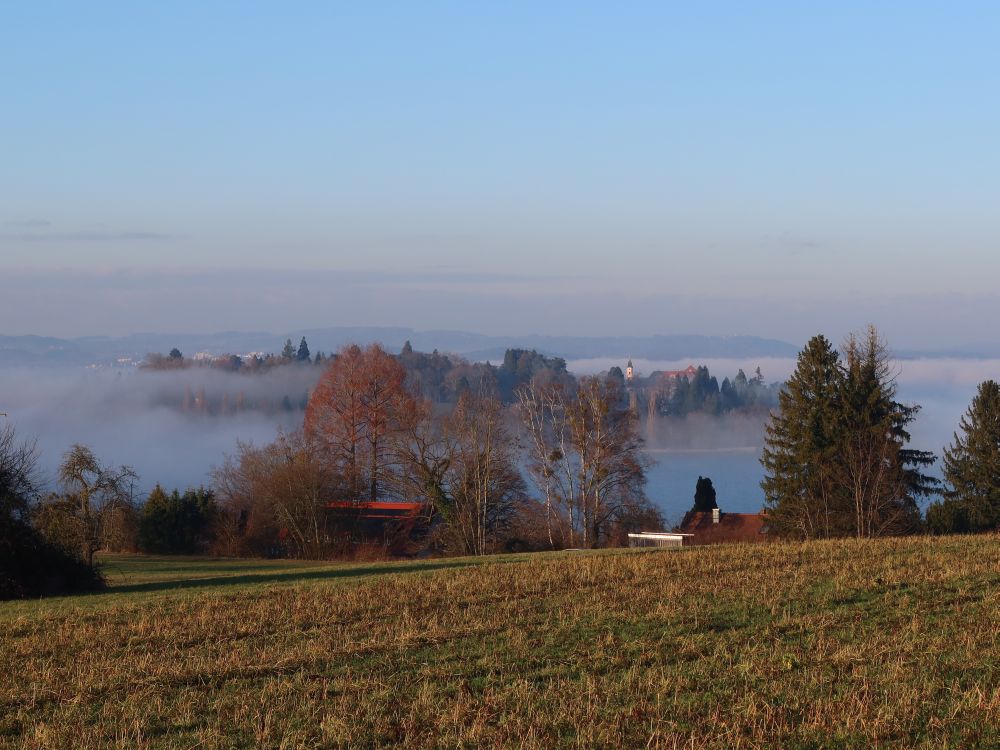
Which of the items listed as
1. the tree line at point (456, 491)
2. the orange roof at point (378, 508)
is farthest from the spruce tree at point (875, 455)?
the orange roof at point (378, 508)

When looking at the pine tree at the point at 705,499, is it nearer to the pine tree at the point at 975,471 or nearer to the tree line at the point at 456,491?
the tree line at the point at 456,491

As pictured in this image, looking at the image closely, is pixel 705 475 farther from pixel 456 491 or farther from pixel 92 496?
pixel 92 496

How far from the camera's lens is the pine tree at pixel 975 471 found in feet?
178

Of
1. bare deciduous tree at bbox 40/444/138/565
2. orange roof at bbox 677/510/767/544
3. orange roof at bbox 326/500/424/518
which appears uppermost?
bare deciduous tree at bbox 40/444/138/565

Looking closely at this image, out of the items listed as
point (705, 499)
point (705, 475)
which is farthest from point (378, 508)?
point (705, 475)

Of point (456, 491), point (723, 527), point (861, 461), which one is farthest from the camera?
point (723, 527)

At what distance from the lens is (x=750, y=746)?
889cm

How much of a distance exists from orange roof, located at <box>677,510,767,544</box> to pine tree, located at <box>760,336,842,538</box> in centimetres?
425

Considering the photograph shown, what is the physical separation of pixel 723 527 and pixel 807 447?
11.3 m

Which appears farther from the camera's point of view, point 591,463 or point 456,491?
point 456,491

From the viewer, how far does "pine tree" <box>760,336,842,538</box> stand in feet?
181

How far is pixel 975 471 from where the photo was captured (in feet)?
188

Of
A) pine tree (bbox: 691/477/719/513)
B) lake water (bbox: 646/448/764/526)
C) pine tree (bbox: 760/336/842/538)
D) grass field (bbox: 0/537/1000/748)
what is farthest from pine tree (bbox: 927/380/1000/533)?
grass field (bbox: 0/537/1000/748)

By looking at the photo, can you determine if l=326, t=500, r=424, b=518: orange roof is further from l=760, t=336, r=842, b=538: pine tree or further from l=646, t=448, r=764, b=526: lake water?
l=760, t=336, r=842, b=538: pine tree
